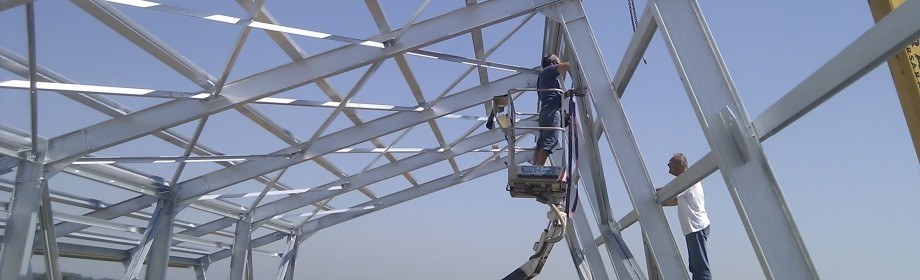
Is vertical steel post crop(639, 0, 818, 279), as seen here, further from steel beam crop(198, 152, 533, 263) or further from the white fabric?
steel beam crop(198, 152, 533, 263)

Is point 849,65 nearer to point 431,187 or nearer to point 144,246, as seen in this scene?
point 144,246

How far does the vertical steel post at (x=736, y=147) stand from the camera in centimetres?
310

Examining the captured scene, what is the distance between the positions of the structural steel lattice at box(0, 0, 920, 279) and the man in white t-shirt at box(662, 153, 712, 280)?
133 millimetres

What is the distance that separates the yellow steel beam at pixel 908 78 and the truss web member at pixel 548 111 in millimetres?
3011

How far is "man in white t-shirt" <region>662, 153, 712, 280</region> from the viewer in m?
4.68

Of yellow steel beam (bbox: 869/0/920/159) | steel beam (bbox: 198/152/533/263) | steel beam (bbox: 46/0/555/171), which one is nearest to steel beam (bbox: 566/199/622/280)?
steel beam (bbox: 198/152/533/263)

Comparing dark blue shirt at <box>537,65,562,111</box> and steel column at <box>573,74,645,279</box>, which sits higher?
dark blue shirt at <box>537,65,562,111</box>

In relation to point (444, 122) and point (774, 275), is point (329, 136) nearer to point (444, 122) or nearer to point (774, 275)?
point (444, 122)

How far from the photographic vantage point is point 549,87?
19.1 ft

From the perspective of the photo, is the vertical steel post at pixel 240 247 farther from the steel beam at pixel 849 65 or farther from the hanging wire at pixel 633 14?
the steel beam at pixel 849 65

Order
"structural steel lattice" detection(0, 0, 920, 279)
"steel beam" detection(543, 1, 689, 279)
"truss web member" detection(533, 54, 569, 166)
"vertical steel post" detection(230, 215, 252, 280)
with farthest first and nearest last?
"vertical steel post" detection(230, 215, 252, 280)
"truss web member" detection(533, 54, 569, 166)
"steel beam" detection(543, 1, 689, 279)
"structural steel lattice" detection(0, 0, 920, 279)

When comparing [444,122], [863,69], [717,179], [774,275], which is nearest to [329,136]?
[444,122]

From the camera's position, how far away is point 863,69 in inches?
95.0

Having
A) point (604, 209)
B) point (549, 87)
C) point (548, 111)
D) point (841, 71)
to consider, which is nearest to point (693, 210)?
point (548, 111)
